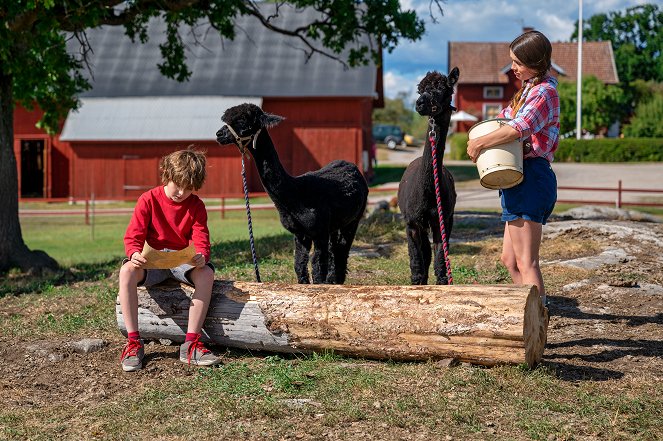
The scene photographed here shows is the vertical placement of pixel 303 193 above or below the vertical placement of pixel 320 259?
above

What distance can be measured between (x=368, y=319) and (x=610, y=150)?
126 feet

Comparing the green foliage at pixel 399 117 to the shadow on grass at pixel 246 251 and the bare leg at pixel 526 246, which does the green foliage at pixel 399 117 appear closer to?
the shadow on grass at pixel 246 251

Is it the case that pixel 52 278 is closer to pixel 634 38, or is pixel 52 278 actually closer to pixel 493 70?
pixel 493 70

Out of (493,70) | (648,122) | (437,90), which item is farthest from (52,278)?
(493,70)

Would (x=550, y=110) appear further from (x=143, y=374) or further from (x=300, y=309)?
(x=143, y=374)

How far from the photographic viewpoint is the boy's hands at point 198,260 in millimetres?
5551

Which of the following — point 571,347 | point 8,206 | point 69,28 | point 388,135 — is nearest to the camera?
point 571,347

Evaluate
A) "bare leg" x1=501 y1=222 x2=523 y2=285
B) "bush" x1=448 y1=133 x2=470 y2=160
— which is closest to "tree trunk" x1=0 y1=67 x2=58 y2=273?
"bare leg" x1=501 y1=222 x2=523 y2=285

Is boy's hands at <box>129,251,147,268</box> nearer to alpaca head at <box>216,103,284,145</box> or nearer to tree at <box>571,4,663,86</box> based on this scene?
alpaca head at <box>216,103,284,145</box>

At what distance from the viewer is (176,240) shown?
18.7ft

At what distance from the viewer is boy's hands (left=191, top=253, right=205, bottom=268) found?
5.55m

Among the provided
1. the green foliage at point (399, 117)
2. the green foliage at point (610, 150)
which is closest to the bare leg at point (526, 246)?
the green foliage at point (610, 150)

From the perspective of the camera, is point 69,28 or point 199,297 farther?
point 69,28

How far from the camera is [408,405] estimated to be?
458 centimetres
